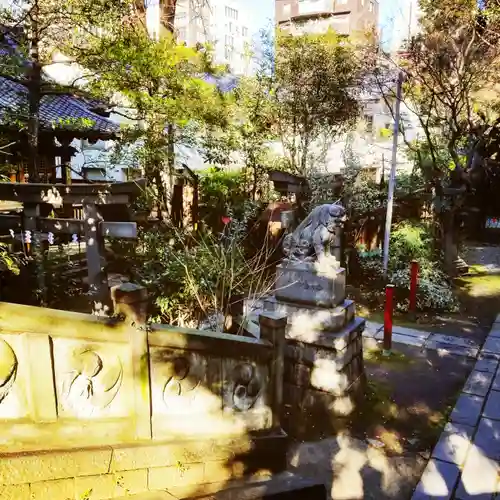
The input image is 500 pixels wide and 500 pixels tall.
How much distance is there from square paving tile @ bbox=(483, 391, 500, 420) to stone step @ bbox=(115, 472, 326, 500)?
3397mm

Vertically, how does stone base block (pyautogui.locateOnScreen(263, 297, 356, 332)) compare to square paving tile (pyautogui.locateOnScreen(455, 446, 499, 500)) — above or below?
above

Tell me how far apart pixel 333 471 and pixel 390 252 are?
885 centimetres

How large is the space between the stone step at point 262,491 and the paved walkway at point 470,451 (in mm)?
1379

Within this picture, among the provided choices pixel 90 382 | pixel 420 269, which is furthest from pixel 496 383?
pixel 90 382

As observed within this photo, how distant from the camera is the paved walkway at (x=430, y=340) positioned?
9.23 metres

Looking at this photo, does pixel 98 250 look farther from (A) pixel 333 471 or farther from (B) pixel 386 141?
(B) pixel 386 141

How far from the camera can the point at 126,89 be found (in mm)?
10180

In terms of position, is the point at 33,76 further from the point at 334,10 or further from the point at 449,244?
the point at 334,10

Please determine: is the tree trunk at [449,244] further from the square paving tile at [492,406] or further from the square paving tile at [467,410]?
the square paving tile at [467,410]

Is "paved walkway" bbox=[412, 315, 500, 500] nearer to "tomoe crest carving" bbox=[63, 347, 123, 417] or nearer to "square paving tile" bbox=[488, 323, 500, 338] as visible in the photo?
"square paving tile" bbox=[488, 323, 500, 338]

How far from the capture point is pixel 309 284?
22.8 feet

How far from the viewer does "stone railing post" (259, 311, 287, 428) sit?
5.14 m

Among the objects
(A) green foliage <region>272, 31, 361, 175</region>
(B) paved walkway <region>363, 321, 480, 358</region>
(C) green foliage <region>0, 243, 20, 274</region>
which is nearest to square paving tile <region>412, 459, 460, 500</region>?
(B) paved walkway <region>363, 321, 480, 358</region>

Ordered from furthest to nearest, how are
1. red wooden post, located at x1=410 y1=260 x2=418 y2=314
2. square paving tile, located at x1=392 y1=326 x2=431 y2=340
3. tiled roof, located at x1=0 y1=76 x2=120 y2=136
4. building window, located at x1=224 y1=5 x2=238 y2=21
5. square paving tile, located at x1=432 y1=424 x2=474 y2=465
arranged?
building window, located at x1=224 y1=5 x2=238 y2=21
tiled roof, located at x1=0 y1=76 x2=120 y2=136
red wooden post, located at x1=410 y1=260 x2=418 y2=314
square paving tile, located at x1=392 y1=326 x2=431 y2=340
square paving tile, located at x1=432 y1=424 x2=474 y2=465
